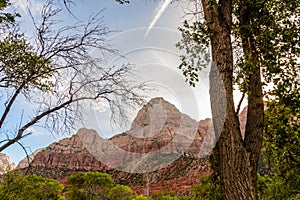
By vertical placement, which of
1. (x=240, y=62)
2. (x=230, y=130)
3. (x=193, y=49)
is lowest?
(x=230, y=130)

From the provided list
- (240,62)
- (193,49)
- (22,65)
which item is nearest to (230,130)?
(240,62)

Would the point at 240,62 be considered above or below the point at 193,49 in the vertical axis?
below

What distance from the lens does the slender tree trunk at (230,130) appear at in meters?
3.90

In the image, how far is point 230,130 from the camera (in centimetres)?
421

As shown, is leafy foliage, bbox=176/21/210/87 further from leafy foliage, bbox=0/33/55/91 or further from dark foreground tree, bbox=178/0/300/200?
leafy foliage, bbox=0/33/55/91

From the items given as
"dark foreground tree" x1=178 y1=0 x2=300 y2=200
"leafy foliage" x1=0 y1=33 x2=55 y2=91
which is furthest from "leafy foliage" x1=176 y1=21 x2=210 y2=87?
"leafy foliage" x1=0 y1=33 x2=55 y2=91

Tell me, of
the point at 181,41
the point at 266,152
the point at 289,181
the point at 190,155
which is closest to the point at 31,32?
the point at 181,41

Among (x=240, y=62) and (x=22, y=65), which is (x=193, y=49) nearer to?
(x=240, y=62)

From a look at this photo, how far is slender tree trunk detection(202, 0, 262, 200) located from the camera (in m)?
3.90

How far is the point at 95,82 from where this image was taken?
5.20 m

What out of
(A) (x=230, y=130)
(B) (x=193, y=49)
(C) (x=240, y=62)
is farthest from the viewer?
(B) (x=193, y=49)

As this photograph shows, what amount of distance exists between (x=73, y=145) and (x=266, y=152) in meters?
87.3

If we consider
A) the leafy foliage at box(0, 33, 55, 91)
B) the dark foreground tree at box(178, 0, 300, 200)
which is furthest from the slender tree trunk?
the leafy foliage at box(0, 33, 55, 91)

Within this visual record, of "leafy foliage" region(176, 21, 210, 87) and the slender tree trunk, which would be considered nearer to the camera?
the slender tree trunk
